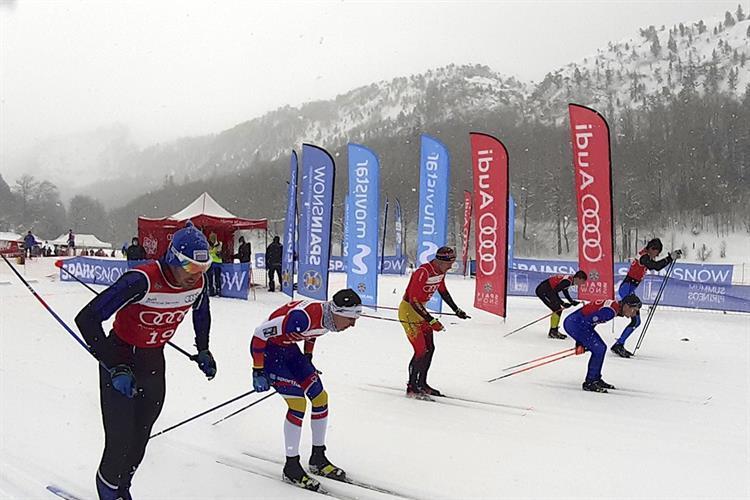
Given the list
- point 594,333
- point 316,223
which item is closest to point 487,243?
point 316,223

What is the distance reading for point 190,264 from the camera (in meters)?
3.08

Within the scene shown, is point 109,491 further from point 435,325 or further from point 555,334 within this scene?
point 555,334

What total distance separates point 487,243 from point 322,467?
325 inches

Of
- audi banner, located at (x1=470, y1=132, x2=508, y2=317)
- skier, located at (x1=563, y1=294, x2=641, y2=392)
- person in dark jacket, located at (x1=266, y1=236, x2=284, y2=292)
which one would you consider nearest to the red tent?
person in dark jacket, located at (x1=266, y1=236, x2=284, y2=292)

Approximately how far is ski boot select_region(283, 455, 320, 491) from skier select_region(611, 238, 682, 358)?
6.68 m

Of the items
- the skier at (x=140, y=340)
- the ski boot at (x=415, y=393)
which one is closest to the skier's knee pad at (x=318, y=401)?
the skier at (x=140, y=340)

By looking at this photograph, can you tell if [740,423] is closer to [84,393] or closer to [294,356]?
[294,356]

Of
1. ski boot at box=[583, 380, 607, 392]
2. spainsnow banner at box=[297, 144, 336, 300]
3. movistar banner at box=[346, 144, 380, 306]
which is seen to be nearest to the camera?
ski boot at box=[583, 380, 607, 392]

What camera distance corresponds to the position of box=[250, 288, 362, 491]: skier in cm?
397

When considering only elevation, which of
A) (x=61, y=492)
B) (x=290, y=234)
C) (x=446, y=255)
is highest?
(x=290, y=234)

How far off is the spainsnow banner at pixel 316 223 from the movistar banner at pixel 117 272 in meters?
3.33

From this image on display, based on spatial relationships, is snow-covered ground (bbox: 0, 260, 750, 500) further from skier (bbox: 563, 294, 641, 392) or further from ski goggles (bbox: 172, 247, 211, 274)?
ski goggles (bbox: 172, 247, 211, 274)

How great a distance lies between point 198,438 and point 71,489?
→ 122 cm

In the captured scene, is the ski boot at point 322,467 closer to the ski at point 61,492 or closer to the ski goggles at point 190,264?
the ski at point 61,492
